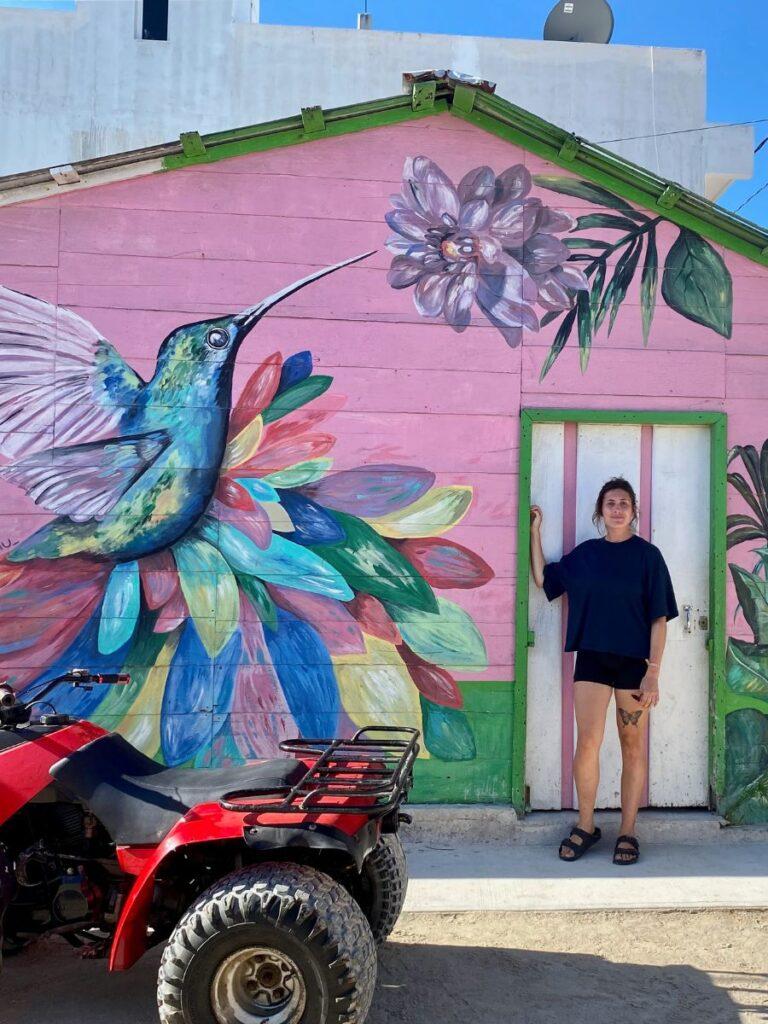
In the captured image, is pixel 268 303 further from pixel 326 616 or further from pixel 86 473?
pixel 326 616

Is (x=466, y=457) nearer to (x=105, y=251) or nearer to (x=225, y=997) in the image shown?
(x=105, y=251)

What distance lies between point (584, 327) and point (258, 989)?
4.02m

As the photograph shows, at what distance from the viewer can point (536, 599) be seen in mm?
6035

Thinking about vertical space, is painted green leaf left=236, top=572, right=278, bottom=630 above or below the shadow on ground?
above

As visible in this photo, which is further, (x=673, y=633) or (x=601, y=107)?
(x=601, y=107)

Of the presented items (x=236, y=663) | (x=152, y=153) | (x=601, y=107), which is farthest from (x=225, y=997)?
(x=601, y=107)

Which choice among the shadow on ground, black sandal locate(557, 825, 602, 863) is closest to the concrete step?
black sandal locate(557, 825, 602, 863)

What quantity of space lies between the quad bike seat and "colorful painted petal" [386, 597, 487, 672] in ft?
7.00

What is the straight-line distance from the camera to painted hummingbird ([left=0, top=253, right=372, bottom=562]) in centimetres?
571

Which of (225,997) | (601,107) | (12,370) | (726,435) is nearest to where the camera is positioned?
(225,997)

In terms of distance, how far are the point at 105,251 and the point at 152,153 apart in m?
0.59

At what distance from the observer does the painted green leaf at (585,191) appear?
19.9ft

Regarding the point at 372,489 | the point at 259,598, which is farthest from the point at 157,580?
the point at 372,489

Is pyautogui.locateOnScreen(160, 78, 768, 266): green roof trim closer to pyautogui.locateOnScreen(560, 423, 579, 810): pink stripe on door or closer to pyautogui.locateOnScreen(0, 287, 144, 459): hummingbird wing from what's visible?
pyautogui.locateOnScreen(0, 287, 144, 459): hummingbird wing
